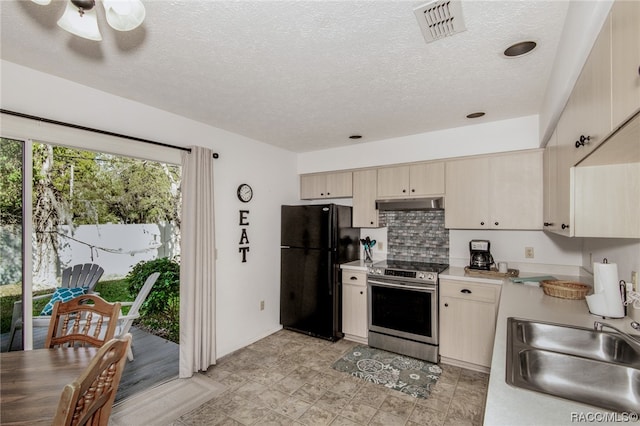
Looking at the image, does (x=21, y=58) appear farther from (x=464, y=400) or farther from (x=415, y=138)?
(x=464, y=400)

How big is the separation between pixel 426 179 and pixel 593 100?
2.17 meters

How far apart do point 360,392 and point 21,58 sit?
340cm

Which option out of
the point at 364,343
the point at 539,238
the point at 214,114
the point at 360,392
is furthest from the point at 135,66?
the point at 539,238

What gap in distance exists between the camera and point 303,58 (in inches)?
73.5

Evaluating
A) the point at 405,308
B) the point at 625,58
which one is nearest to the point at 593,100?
the point at 625,58

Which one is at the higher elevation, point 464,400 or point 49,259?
point 49,259

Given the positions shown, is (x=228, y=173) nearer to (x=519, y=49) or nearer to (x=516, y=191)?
(x=519, y=49)

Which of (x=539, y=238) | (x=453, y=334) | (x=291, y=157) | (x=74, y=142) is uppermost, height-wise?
(x=291, y=157)

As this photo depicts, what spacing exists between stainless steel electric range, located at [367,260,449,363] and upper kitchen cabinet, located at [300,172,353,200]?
3.54ft

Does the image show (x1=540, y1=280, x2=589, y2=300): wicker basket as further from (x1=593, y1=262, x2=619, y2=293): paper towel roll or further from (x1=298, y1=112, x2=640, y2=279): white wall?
(x1=593, y1=262, x2=619, y2=293): paper towel roll

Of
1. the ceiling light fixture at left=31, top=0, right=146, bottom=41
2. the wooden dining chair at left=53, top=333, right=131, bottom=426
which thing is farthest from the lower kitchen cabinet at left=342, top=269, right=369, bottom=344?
the ceiling light fixture at left=31, top=0, right=146, bottom=41

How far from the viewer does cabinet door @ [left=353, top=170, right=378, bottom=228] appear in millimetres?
3688

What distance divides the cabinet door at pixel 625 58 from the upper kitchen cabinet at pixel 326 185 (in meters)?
2.99

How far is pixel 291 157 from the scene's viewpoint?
13.9ft
